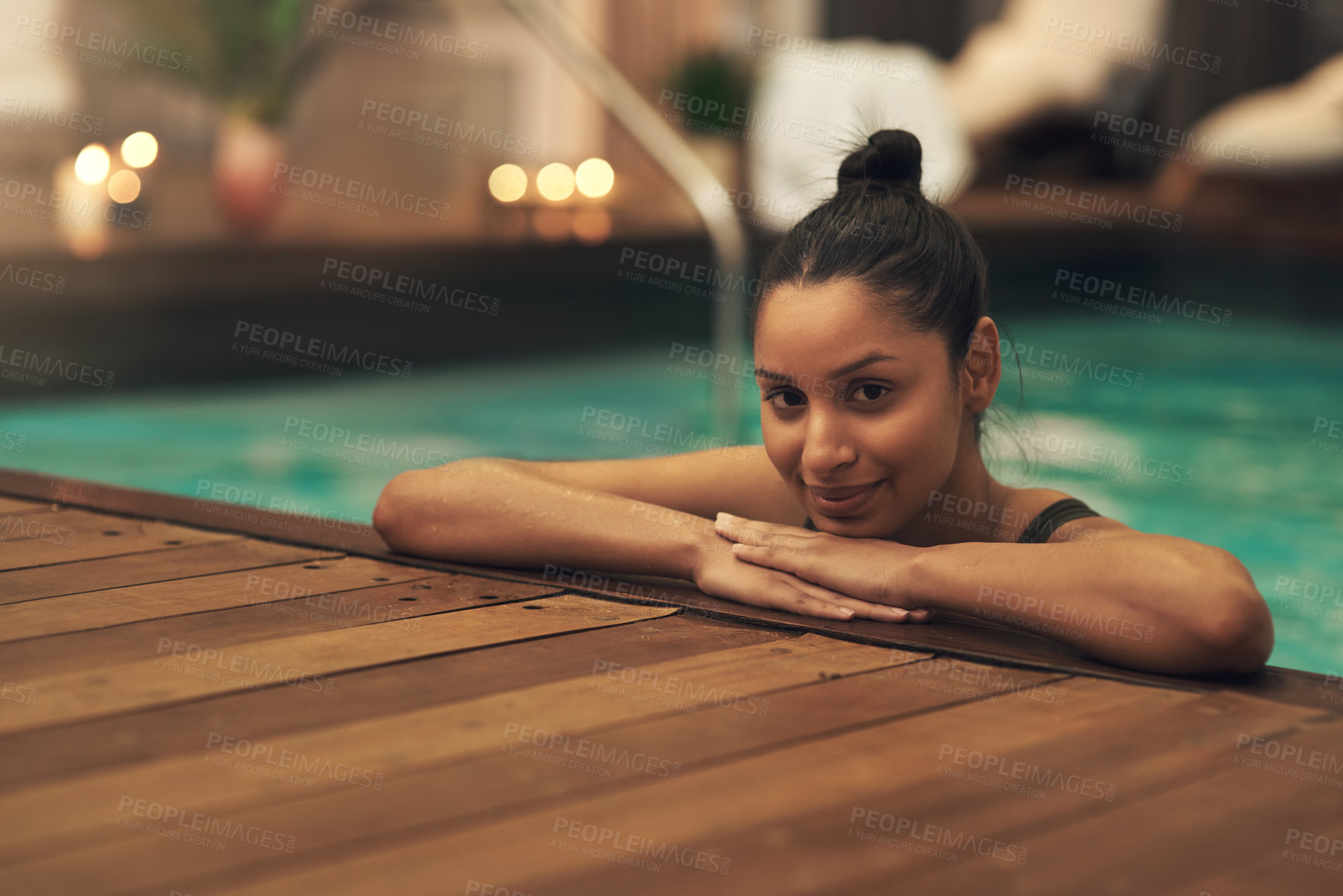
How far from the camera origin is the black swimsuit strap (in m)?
1.57

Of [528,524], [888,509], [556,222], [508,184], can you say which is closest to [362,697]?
[528,524]

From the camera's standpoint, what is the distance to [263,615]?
4.64 feet

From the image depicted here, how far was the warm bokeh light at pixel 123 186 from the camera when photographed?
17.5 ft

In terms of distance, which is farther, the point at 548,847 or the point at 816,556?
the point at 816,556

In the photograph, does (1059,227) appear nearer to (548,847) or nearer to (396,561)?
(396,561)

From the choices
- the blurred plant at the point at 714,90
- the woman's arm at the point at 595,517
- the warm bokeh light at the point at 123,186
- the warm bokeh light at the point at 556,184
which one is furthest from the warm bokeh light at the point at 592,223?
the woman's arm at the point at 595,517

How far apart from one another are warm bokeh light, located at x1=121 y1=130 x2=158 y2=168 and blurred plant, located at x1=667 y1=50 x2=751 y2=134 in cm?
274

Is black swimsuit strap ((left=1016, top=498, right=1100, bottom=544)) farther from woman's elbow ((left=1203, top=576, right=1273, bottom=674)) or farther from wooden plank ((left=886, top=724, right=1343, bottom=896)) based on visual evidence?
wooden plank ((left=886, top=724, right=1343, bottom=896))

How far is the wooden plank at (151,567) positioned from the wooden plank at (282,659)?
29cm

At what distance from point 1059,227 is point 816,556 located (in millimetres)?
5663

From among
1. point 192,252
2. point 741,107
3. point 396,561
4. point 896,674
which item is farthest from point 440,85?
point 896,674

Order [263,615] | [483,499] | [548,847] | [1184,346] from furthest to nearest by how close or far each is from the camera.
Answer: [1184,346] < [483,499] < [263,615] < [548,847]

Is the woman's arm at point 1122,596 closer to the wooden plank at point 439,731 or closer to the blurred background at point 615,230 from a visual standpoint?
A: the wooden plank at point 439,731

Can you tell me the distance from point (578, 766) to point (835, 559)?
0.53 meters
